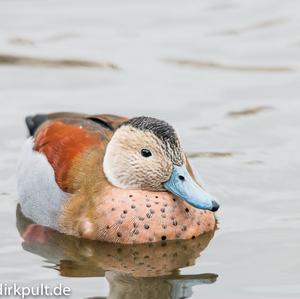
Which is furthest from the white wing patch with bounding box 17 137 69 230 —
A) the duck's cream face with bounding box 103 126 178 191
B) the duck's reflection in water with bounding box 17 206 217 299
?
the duck's cream face with bounding box 103 126 178 191

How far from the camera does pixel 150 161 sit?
10141 mm

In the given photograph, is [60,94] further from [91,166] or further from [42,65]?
[91,166]

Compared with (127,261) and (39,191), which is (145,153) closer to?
(127,261)

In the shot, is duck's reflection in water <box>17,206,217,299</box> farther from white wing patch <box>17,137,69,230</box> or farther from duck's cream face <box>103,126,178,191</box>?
duck's cream face <box>103,126,178,191</box>

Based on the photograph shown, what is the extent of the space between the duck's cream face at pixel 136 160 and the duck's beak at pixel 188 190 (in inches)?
2.5

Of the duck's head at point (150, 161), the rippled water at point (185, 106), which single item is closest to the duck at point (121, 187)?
the duck's head at point (150, 161)

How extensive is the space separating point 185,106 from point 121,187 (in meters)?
3.47

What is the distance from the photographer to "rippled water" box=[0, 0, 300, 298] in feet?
31.0

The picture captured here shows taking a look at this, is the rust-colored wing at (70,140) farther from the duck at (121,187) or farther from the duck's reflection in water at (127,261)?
the duck's reflection in water at (127,261)

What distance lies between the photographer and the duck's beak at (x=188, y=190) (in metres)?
9.71

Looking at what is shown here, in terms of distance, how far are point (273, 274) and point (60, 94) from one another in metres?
5.52

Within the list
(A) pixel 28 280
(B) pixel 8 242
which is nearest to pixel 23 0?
(B) pixel 8 242

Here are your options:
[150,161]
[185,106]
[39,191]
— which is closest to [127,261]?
[150,161]

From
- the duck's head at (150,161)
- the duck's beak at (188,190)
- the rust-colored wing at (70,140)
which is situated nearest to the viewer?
the duck's beak at (188,190)
